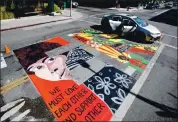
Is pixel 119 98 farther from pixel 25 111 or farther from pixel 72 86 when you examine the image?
pixel 25 111

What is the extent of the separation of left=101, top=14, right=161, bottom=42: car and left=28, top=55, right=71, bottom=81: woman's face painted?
759 centimetres

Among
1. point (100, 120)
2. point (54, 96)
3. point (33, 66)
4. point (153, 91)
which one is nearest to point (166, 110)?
point (153, 91)

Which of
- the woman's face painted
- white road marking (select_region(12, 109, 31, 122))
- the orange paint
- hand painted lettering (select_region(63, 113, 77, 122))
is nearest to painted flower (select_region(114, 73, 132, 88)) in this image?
the woman's face painted

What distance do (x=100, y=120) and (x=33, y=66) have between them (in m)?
5.12

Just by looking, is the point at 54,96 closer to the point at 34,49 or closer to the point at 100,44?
the point at 34,49

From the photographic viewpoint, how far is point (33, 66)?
939 centimetres

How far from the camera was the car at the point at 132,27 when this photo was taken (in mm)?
14751

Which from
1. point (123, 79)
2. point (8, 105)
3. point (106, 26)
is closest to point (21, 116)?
point (8, 105)

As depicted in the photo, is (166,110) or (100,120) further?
(166,110)

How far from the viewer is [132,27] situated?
15.2m

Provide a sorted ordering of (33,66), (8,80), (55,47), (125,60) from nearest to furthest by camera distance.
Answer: (8,80), (33,66), (125,60), (55,47)

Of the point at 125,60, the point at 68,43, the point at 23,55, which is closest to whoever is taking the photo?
the point at 23,55

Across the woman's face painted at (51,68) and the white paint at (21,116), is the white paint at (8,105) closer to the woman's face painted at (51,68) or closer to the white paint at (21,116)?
the white paint at (21,116)

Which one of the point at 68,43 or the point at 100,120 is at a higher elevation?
the point at 68,43
